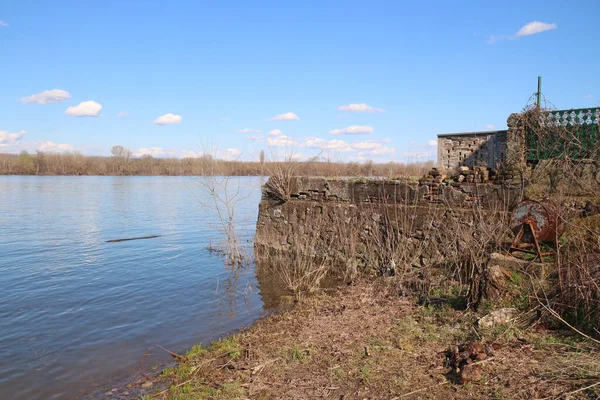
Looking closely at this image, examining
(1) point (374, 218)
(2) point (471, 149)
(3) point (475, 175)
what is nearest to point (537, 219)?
(3) point (475, 175)

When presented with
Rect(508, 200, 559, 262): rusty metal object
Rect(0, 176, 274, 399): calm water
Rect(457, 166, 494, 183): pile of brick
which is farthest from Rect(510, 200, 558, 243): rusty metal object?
Rect(0, 176, 274, 399): calm water

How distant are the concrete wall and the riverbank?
408 inches

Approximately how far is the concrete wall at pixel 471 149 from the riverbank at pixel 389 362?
1035cm

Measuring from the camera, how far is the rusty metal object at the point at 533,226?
6.67 meters

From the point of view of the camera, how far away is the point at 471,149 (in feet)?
51.6

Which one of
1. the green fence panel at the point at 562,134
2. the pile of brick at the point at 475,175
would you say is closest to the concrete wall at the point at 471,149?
the green fence panel at the point at 562,134

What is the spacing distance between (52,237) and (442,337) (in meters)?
14.9

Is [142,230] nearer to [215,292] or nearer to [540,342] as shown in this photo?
[215,292]

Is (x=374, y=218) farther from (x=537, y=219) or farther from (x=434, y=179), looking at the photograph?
(x=537, y=219)

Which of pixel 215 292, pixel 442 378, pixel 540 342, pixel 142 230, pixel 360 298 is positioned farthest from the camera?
pixel 142 230

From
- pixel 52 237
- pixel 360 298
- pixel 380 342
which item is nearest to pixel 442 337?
pixel 380 342

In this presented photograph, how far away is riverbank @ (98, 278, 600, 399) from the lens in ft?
13.4

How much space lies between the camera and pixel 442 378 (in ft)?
14.1

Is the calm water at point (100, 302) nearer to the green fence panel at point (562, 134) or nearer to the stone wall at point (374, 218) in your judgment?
the stone wall at point (374, 218)
